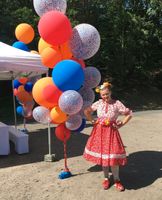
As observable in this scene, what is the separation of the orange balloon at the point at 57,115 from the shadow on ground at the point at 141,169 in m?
1.33

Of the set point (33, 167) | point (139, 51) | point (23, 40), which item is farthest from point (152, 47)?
point (33, 167)

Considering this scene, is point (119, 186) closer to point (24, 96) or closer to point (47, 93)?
point (47, 93)

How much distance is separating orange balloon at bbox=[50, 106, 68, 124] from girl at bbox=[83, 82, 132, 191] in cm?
53

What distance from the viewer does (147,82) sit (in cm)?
2308

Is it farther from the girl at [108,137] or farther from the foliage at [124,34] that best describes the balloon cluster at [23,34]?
the foliage at [124,34]

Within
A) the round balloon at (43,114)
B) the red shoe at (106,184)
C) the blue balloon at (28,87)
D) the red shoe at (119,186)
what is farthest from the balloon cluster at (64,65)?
the blue balloon at (28,87)

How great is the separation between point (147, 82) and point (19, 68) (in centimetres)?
1615

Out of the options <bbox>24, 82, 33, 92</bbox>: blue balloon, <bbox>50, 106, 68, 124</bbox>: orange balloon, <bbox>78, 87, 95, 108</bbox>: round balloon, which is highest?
<bbox>78, 87, 95, 108</bbox>: round balloon

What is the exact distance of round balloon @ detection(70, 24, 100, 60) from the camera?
5805 millimetres

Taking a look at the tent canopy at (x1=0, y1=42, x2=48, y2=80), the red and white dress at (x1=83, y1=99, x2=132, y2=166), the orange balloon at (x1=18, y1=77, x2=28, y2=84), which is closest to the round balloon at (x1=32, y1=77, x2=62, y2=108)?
the red and white dress at (x1=83, y1=99, x2=132, y2=166)

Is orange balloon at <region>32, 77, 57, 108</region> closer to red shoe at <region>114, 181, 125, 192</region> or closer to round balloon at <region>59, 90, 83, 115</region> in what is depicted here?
round balloon at <region>59, 90, 83, 115</region>

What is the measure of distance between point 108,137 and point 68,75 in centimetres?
114

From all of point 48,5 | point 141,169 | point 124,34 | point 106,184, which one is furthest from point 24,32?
point 124,34

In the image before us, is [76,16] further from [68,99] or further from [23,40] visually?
[68,99]
